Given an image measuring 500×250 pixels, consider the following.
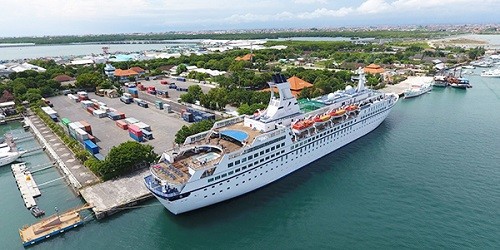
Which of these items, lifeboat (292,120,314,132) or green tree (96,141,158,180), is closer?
green tree (96,141,158,180)

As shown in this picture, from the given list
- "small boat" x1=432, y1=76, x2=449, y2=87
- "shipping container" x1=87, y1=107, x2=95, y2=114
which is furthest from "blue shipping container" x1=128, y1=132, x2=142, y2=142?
"small boat" x1=432, y1=76, x2=449, y2=87

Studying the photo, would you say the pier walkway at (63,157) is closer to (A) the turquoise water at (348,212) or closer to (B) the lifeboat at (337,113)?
(A) the turquoise water at (348,212)

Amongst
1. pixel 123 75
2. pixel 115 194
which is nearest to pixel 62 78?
pixel 123 75

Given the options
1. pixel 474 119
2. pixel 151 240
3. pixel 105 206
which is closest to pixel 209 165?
pixel 151 240

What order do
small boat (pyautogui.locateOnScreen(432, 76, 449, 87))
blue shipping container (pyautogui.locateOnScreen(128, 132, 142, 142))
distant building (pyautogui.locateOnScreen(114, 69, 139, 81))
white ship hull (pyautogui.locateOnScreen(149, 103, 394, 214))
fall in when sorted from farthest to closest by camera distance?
distant building (pyautogui.locateOnScreen(114, 69, 139, 81)), small boat (pyautogui.locateOnScreen(432, 76, 449, 87)), blue shipping container (pyautogui.locateOnScreen(128, 132, 142, 142)), white ship hull (pyautogui.locateOnScreen(149, 103, 394, 214))

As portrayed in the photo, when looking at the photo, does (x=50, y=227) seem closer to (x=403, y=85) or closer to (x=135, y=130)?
(x=135, y=130)

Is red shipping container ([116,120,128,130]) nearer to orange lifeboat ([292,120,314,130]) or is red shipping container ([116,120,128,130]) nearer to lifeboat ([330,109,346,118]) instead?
orange lifeboat ([292,120,314,130])

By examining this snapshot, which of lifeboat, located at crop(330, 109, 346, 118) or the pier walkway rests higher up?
lifeboat, located at crop(330, 109, 346, 118)
